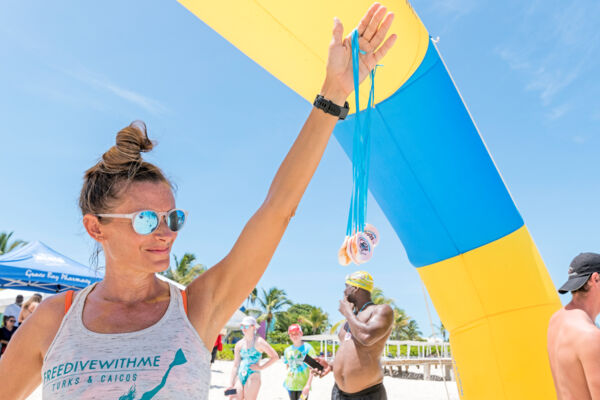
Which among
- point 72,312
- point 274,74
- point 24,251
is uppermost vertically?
point 24,251

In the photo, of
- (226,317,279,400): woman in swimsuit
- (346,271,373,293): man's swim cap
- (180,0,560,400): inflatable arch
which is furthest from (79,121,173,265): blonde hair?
(226,317,279,400): woman in swimsuit

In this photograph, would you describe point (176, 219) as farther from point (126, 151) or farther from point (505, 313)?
point (505, 313)

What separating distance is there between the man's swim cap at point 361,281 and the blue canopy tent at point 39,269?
493cm

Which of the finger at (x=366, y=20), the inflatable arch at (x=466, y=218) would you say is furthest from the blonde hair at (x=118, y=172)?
the inflatable arch at (x=466, y=218)

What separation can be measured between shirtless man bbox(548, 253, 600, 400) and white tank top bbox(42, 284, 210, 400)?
6.67ft

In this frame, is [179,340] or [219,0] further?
[219,0]

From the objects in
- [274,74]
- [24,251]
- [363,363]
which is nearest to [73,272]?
[24,251]

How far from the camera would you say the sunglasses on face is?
1.30 m

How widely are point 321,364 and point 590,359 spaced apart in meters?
3.43

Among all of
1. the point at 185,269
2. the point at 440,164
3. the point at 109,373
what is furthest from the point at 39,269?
the point at 185,269

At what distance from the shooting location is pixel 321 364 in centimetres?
533

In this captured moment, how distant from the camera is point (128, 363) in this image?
1.15 m

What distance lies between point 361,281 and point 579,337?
246 cm

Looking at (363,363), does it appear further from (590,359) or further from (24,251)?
(24,251)
